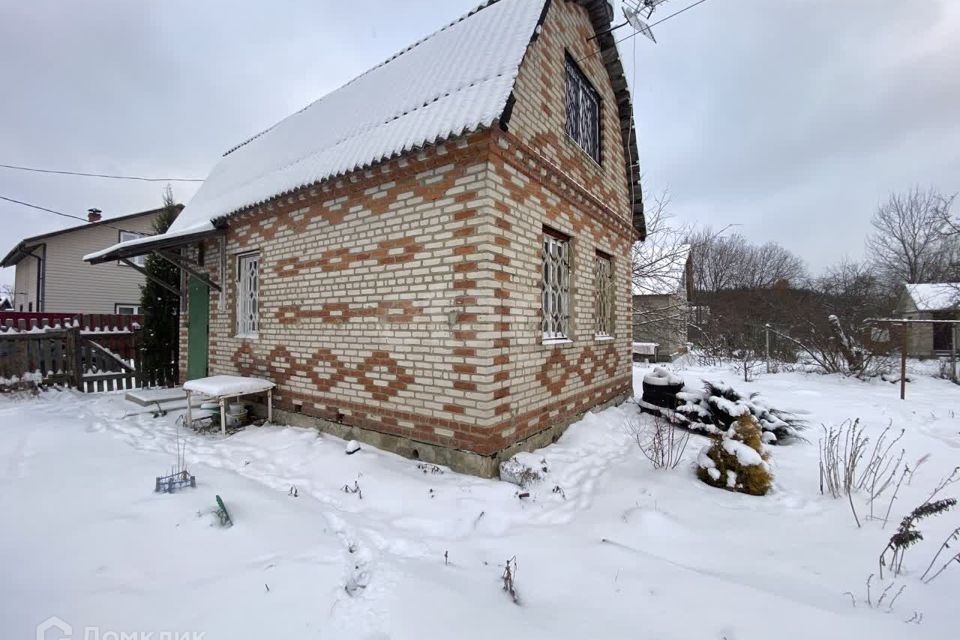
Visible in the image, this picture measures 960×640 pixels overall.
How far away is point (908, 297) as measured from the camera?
20844mm

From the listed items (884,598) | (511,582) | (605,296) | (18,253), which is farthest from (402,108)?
(18,253)

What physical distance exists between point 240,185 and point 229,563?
6181mm

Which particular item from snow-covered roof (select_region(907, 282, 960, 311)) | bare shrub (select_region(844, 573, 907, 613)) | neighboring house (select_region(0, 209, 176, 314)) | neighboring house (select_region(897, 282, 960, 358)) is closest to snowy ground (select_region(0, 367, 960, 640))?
bare shrub (select_region(844, 573, 907, 613))

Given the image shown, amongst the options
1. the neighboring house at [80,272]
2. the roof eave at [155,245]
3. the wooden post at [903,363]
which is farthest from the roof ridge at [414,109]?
the neighboring house at [80,272]

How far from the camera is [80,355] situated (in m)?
8.05

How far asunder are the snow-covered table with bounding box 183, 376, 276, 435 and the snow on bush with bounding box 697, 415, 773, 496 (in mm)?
5339

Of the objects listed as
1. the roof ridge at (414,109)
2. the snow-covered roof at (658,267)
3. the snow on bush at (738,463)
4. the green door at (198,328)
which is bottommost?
the snow on bush at (738,463)

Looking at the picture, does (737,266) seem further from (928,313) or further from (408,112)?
(408,112)

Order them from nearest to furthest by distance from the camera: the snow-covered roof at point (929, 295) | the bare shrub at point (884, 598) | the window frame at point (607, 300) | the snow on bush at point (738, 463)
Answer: the bare shrub at point (884, 598) → the snow on bush at point (738, 463) → the window frame at point (607, 300) → the snow-covered roof at point (929, 295)

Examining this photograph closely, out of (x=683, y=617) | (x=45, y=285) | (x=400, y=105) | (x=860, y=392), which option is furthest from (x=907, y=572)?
(x=45, y=285)

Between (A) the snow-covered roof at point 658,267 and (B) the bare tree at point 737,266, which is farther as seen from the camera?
(B) the bare tree at point 737,266

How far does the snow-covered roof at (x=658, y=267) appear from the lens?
12.0 metres

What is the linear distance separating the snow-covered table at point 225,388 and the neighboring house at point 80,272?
12.2m

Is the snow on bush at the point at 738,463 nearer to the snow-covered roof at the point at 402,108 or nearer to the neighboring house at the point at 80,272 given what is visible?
the snow-covered roof at the point at 402,108
